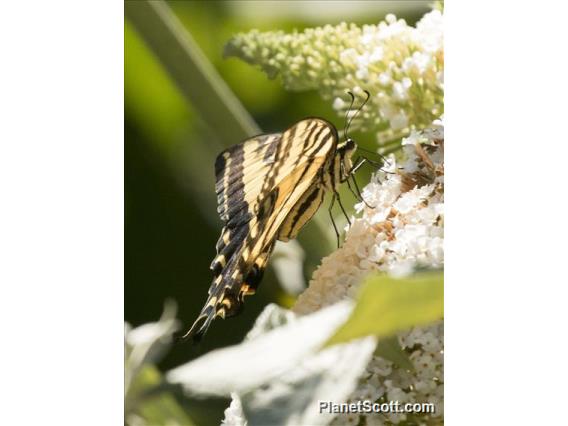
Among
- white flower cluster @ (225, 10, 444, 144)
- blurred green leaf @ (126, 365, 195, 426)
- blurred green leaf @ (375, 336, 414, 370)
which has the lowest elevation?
blurred green leaf @ (375, 336, 414, 370)

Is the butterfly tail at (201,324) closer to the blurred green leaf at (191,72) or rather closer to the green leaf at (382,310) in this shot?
the blurred green leaf at (191,72)

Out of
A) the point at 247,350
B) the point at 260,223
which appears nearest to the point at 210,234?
the point at 260,223

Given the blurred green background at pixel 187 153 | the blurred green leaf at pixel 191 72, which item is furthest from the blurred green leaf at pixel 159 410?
the blurred green leaf at pixel 191 72

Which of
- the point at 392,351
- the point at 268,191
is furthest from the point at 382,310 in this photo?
the point at 268,191

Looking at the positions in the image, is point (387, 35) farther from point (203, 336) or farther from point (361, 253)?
point (203, 336)

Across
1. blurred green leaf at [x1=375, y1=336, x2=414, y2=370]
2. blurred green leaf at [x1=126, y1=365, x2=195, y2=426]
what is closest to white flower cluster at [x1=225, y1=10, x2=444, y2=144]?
blurred green leaf at [x1=375, y1=336, x2=414, y2=370]

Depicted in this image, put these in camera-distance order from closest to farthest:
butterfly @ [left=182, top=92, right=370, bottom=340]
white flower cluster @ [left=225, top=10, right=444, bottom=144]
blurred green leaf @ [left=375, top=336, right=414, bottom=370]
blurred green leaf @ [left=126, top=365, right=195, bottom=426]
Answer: blurred green leaf @ [left=375, top=336, right=414, bottom=370], blurred green leaf @ [left=126, top=365, right=195, bottom=426], white flower cluster @ [left=225, top=10, right=444, bottom=144], butterfly @ [left=182, top=92, right=370, bottom=340]

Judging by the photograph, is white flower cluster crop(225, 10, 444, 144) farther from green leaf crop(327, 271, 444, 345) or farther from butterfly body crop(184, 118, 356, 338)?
green leaf crop(327, 271, 444, 345)
